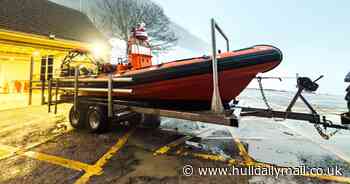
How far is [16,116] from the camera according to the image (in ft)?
21.2

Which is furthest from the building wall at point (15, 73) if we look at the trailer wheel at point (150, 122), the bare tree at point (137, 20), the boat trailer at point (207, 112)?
the trailer wheel at point (150, 122)

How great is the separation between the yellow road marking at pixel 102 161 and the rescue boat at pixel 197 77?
942 mm

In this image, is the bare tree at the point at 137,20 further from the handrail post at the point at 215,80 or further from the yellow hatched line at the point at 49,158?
the handrail post at the point at 215,80

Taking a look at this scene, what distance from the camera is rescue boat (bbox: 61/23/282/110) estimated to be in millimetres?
3252

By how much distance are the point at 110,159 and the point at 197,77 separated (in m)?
2.00

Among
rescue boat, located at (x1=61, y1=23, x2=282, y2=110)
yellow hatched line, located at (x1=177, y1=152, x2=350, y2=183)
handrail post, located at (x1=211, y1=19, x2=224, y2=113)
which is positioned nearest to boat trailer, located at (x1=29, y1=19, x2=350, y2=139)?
handrail post, located at (x1=211, y1=19, x2=224, y2=113)

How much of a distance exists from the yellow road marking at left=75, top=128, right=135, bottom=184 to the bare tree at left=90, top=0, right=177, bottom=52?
39.1 feet

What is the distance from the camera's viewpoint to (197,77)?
3420mm

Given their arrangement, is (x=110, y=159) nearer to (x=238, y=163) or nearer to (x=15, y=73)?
(x=238, y=163)

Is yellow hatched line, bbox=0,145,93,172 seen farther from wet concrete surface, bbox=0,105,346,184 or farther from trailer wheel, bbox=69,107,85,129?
trailer wheel, bbox=69,107,85,129

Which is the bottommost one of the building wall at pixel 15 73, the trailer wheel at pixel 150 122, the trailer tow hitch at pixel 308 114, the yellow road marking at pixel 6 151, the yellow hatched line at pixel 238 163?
the yellow hatched line at pixel 238 163

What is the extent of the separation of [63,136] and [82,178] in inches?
91.6

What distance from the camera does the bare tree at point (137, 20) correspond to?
15055 millimetres

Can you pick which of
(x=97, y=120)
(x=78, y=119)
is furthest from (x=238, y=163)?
(x=78, y=119)
